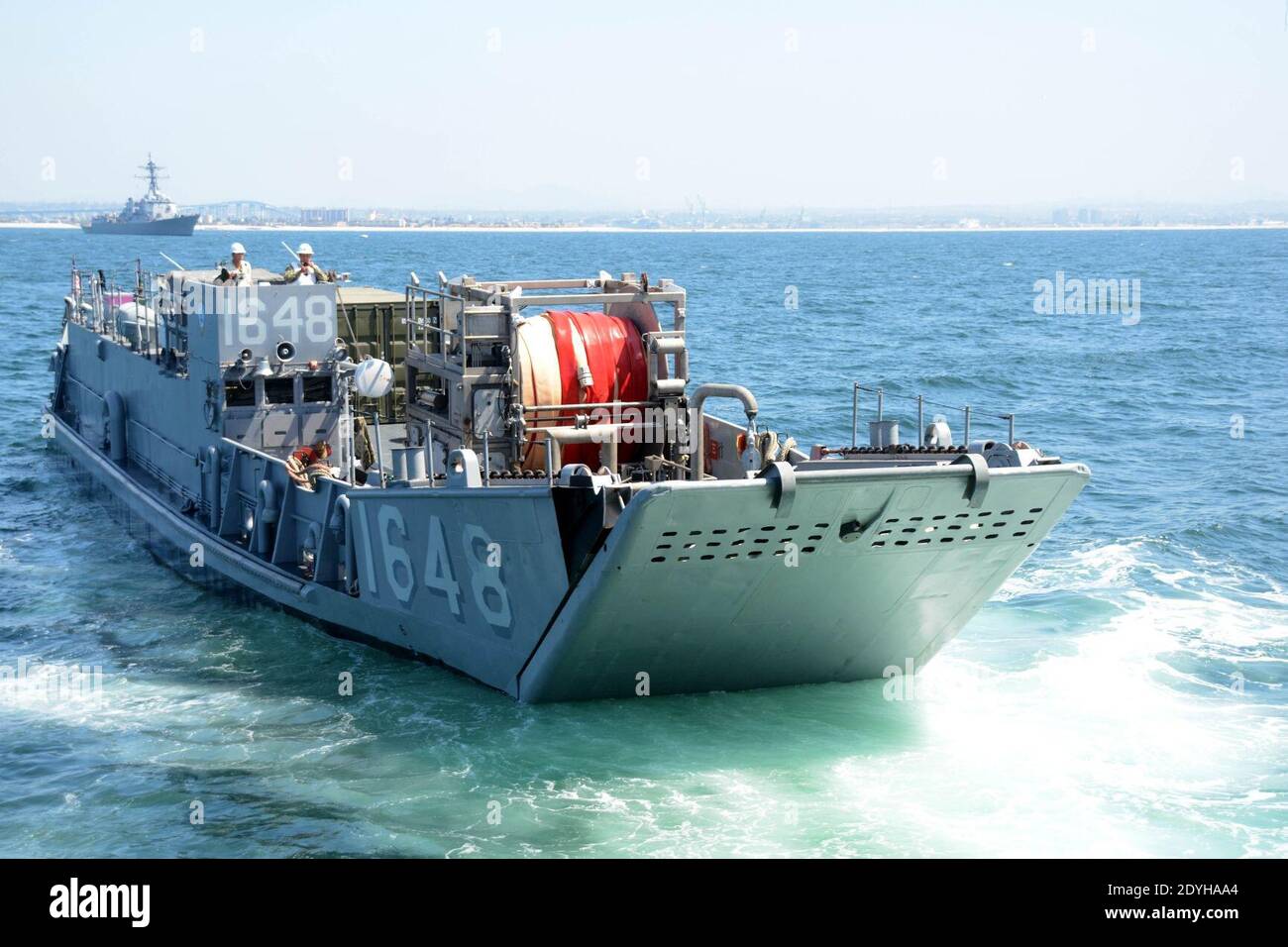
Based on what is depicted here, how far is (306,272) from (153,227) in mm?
137599

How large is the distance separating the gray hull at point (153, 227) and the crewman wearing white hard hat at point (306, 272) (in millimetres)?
133918

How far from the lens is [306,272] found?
1950 cm

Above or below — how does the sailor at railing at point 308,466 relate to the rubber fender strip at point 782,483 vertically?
below

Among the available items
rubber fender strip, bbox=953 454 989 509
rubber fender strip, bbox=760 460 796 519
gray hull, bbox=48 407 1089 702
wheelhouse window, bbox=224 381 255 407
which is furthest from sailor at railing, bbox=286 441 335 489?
rubber fender strip, bbox=953 454 989 509

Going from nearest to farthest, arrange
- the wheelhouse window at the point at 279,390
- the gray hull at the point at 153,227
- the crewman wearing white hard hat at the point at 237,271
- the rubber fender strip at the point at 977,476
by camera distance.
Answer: the rubber fender strip at the point at 977,476 → the wheelhouse window at the point at 279,390 → the crewman wearing white hard hat at the point at 237,271 → the gray hull at the point at 153,227

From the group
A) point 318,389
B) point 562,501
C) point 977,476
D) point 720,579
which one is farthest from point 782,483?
point 318,389

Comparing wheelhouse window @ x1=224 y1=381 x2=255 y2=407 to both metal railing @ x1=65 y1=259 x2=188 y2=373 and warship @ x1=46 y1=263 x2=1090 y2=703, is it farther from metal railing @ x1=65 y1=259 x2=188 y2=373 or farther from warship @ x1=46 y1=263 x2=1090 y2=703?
metal railing @ x1=65 y1=259 x2=188 y2=373

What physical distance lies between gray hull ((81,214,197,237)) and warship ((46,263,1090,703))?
133 metres

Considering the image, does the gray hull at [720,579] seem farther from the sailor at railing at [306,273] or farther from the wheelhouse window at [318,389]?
the sailor at railing at [306,273]

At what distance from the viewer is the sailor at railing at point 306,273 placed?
19388 millimetres

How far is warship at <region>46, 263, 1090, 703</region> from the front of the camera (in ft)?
42.8

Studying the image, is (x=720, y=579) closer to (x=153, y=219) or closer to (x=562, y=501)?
(x=562, y=501)

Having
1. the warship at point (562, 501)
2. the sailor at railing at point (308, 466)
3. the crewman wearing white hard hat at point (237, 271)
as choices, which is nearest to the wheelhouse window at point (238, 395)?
the warship at point (562, 501)
